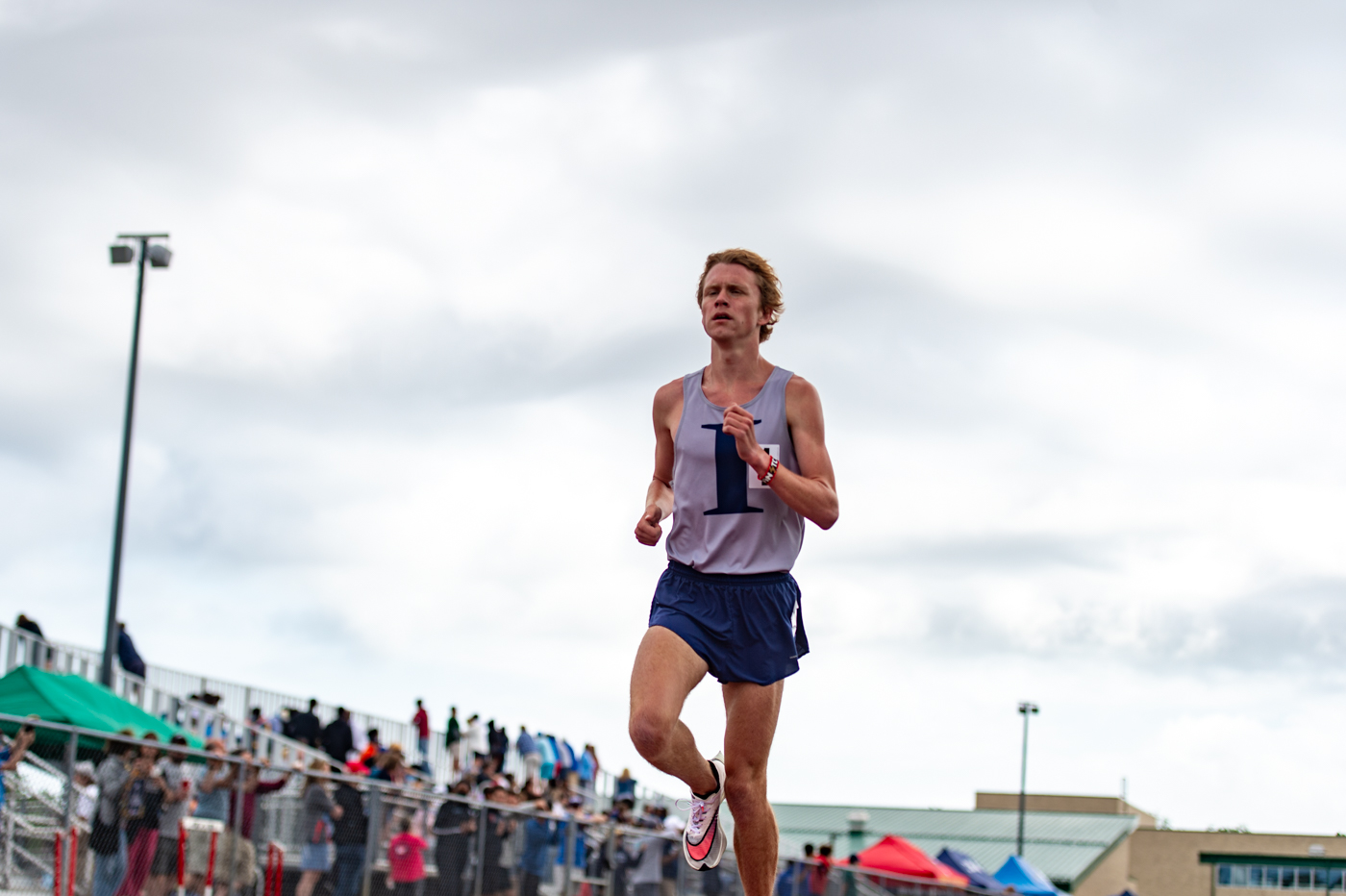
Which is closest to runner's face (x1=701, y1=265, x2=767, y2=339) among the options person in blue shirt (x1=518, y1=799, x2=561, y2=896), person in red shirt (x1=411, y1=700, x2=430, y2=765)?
person in blue shirt (x1=518, y1=799, x2=561, y2=896)

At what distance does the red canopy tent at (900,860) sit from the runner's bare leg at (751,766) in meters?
17.3

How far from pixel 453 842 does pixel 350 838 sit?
1.18 meters

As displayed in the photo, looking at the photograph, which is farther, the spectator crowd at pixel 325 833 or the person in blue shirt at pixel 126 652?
the person in blue shirt at pixel 126 652

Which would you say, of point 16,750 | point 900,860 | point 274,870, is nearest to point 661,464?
point 16,750

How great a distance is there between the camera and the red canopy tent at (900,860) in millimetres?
22562

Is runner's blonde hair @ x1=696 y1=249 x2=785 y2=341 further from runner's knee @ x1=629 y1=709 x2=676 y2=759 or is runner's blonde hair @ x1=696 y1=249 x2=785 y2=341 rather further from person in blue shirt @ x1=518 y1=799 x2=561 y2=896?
person in blue shirt @ x1=518 y1=799 x2=561 y2=896

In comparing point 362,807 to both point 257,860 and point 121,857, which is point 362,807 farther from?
point 121,857

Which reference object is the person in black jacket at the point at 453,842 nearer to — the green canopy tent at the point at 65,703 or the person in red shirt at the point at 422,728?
the green canopy tent at the point at 65,703

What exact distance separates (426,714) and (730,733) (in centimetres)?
2184

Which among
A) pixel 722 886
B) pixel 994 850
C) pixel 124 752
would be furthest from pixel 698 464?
pixel 994 850

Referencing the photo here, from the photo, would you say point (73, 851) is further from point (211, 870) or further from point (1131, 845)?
point (1131, 845)

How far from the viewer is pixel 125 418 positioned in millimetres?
23609

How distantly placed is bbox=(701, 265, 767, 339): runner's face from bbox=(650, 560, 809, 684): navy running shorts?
1.02 m

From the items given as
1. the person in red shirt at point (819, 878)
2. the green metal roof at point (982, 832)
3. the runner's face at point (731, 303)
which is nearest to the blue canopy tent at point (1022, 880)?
the person in red shirt at point (819, 878)
